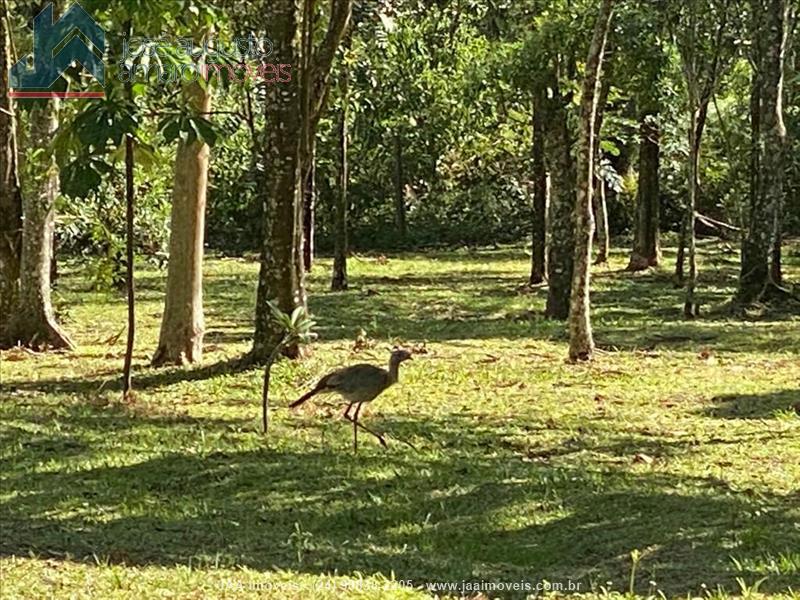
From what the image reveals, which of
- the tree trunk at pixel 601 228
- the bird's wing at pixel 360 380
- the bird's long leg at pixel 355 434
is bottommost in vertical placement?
the bird's long leg at pixel 355 434

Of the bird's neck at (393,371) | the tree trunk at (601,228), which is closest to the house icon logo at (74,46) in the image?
the bird's neck at (393,371)

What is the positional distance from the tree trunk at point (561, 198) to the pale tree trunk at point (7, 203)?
5639 millimetres

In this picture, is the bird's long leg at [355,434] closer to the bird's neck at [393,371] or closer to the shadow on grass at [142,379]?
the bird's neck at [393,371]

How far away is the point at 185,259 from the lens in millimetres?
12156

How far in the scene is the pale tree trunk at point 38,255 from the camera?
1332 centimetres

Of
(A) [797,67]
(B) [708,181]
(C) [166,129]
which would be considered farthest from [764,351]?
(B) [708,181]

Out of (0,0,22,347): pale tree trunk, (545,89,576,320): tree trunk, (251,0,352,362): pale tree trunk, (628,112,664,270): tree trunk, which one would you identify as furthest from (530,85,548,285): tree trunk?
(0,0,22,347): pale tree trunk

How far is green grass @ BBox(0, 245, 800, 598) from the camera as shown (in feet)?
18.9

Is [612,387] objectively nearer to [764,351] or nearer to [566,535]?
[764,351]

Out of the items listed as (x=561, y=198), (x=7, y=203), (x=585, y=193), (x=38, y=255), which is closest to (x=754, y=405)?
(x=585, y=193)

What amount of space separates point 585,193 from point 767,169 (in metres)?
5.10

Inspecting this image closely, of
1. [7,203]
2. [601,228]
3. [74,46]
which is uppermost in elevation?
[74,46]

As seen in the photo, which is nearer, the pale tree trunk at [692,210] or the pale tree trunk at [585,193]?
the pale tree trunk at [585,193]

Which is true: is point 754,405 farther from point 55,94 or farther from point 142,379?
point 55,94
